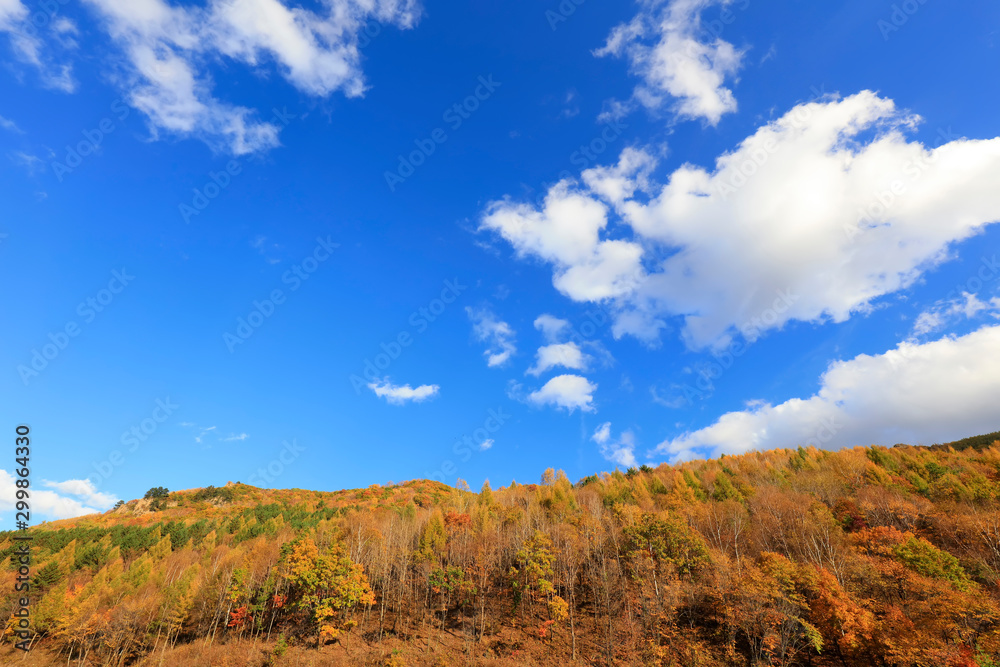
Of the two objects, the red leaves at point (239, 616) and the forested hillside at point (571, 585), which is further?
the red leaves at point (239, 616)

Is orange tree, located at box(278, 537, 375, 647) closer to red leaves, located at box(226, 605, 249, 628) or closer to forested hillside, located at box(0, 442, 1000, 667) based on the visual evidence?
forested hillside, located at box(0, 442, 1000, 667)

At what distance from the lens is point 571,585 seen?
59.6 metres

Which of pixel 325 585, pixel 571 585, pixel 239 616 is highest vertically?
pixel 325 585

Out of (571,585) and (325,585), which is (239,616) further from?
(571,585)

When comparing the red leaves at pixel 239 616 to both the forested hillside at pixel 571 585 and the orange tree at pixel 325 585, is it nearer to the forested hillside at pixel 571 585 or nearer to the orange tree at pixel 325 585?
the forested hillside at pixel 571 585

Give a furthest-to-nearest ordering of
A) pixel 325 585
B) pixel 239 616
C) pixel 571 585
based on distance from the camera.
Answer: pixel 571 585, pixel 239 616, pixel 325 585

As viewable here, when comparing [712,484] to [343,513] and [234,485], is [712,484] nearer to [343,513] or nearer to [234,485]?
[343,513]

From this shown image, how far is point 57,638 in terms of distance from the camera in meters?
53.1

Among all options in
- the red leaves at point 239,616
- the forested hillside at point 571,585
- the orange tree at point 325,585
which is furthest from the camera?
the red leaves at point 239,616

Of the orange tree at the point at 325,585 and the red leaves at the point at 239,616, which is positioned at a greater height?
the orange tree at the point at 325,585

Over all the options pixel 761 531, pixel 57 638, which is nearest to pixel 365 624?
pixel 57 638

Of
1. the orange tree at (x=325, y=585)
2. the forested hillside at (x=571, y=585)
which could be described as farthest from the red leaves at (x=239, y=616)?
the orange tree at (x=325, y=585)

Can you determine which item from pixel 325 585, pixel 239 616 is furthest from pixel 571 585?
pixel 239 616

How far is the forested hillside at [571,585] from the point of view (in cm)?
4472
